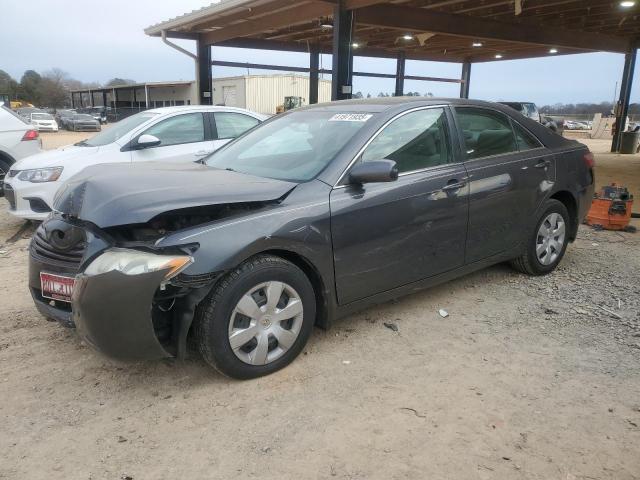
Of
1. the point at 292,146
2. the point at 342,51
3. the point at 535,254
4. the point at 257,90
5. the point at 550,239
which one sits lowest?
the point at 535,254

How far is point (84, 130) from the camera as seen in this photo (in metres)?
37.1

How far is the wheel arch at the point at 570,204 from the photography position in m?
4.74

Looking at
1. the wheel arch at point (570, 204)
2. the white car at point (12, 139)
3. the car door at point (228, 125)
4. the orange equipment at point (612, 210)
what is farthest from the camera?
the white car at point (12, 139)

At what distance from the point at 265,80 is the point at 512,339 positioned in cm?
3767

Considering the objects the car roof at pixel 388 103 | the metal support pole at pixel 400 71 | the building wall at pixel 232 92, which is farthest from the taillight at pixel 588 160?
the building wall at pixel 232 92

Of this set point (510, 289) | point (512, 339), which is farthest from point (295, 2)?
point (512, 339)

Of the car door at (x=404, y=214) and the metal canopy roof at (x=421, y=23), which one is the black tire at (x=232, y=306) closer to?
the car door at (x=404, y=214)

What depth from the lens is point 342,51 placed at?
33.3ft

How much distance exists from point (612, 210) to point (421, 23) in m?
7.47

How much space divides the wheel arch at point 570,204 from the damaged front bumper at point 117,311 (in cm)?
373

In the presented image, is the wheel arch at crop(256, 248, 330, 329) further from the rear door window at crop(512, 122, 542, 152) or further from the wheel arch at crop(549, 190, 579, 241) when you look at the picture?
the wheel arch at crop(549, 190, 579, 241)

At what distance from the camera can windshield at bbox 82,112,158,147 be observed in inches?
258

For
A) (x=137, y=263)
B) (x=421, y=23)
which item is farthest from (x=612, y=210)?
(x=421, y=23)

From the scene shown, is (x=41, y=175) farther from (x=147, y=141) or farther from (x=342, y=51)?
(x=342, y=51)
